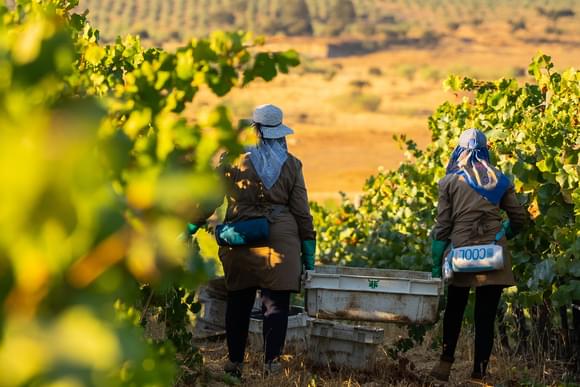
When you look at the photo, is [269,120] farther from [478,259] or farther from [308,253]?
[478,259]

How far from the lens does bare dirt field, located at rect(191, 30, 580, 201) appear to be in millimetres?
30078

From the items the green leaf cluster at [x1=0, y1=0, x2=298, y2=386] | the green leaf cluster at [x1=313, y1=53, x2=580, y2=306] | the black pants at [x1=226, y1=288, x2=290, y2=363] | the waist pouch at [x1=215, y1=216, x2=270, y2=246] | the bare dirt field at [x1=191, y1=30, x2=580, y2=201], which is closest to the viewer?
the green leaf cluster at [x1=0, y1=0, x2=298, y2=386]

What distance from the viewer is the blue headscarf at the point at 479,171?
6.83m

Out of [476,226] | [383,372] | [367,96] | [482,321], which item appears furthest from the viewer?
[367,96]

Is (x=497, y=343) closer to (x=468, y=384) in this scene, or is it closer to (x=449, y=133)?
(x=468, y=384)

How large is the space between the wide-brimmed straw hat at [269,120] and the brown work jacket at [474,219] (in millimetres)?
1063

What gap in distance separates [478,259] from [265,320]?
1200 millimetres

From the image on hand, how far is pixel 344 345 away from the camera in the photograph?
7137 mm

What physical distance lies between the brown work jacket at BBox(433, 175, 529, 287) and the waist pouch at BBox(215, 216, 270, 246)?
1.11 metres

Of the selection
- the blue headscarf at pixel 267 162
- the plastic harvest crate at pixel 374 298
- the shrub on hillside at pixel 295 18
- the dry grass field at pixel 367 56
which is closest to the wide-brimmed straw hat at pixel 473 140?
the plastic harvest crate at pixel 374 298

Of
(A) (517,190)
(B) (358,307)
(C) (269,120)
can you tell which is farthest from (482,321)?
(C) (269,120)

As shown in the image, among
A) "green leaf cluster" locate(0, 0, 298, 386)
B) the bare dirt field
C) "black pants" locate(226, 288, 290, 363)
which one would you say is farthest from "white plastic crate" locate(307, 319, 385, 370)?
the bare dirt field

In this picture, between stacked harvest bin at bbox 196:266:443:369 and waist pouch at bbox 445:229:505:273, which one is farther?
stacked harvest bin at bbox 196:266:443:369

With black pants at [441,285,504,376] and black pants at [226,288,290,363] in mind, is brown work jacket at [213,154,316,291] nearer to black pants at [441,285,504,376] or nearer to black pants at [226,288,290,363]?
black pants at [226,288,290,363]
